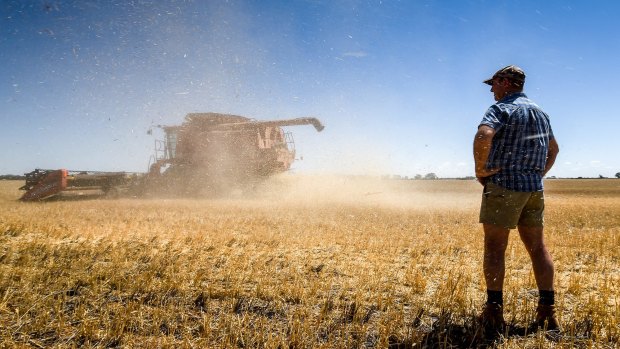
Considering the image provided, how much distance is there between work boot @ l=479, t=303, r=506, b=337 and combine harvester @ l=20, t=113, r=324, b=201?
12.2 meters

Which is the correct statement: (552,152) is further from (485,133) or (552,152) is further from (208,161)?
(208,161)

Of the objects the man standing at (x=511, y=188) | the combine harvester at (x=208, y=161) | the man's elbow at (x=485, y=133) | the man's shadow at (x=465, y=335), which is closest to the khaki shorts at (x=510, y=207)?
the man standing at (x=511, y=188)

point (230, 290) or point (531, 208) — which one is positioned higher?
point (531, 208)

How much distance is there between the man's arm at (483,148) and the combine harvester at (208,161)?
1211 cm

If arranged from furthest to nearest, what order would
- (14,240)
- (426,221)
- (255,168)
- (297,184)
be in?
1. (297,184)
2. (255,168)
3. (426,221)
4. (14,240)

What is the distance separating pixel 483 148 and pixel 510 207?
17.0 inches

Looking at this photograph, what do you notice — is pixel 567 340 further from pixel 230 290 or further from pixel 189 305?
pixel 189 305

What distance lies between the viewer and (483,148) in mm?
2355

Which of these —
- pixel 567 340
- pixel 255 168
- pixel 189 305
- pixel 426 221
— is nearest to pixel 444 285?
pixel 567 340

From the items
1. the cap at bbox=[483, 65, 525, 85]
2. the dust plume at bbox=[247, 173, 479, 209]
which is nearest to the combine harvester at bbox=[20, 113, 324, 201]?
the dust plume at bbox=[247, 173, 479, 209]

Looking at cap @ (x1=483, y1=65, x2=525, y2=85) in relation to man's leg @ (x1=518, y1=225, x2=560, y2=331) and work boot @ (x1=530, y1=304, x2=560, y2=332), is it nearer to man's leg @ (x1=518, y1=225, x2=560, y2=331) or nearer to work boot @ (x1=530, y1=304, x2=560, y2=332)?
man's leg @ (x1=518, y1=225, x2=560, y2=331)

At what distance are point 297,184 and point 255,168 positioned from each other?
14.3 feet

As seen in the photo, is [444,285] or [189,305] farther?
[444,285]

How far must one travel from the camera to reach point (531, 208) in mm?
2469
